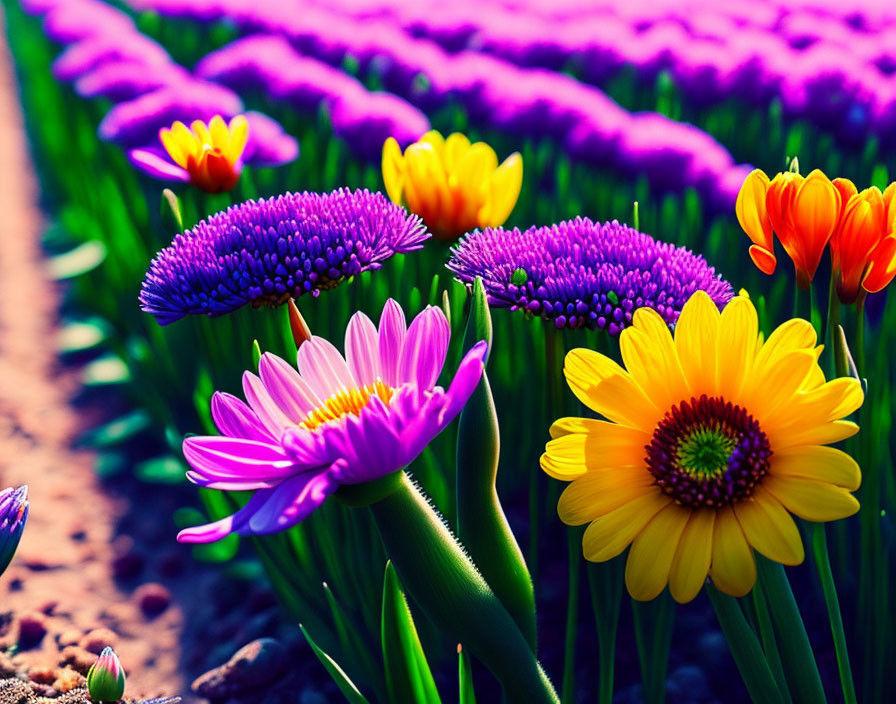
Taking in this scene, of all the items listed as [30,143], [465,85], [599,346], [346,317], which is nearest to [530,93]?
[465,85]

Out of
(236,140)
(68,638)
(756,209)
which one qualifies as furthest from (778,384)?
(68,638)

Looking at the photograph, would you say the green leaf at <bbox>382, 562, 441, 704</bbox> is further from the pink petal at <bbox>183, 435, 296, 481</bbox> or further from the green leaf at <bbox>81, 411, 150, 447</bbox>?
the green leaf at <bbox>81, 411, 150, 447</bbox>

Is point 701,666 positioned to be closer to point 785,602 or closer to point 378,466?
point 785,602

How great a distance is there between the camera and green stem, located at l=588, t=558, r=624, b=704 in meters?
1.28

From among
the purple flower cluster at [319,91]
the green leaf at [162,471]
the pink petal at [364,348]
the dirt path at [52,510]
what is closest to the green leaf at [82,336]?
the dirt path at [52,510]

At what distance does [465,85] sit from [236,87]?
2.62 feet

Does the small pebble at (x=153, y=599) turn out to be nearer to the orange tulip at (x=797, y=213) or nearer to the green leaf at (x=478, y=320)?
the green leaf at (x=478, y=320)

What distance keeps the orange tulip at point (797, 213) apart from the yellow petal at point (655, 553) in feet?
0.98

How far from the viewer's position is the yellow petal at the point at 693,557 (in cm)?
92

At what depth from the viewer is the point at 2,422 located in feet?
8.59

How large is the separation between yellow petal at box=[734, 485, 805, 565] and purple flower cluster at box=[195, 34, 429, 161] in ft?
5.02

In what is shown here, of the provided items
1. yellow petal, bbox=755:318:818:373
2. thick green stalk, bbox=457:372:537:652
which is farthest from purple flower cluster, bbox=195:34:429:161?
yellow petal, bbox=755:318:818:373

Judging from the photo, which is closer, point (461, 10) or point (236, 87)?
point (236, 87)

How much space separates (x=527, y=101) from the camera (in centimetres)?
273
